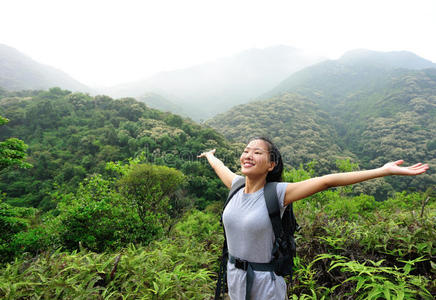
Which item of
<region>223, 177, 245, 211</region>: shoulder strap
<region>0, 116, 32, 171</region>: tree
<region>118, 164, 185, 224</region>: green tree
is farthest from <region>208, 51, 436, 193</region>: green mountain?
<region>223, 177, 245, 211</region>: shoulder strap

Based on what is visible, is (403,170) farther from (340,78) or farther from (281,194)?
(340,78)

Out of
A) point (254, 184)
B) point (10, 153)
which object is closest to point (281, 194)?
point (254, 184)

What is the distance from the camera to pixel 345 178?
131cm

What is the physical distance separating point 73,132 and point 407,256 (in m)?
52.8

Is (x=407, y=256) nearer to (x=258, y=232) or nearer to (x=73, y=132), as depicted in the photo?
(x=258, y=232)

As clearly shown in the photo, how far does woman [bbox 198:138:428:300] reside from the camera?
1.31 m

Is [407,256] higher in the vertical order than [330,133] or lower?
higher

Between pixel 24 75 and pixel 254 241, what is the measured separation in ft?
536

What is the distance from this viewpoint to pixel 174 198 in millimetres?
20234

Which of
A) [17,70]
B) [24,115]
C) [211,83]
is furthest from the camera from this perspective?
[211,83]

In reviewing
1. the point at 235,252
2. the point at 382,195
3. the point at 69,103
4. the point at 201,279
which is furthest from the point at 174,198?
the point at 69,103

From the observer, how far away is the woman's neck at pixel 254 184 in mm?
1626

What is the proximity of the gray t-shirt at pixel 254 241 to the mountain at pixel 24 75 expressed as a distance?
418 feet

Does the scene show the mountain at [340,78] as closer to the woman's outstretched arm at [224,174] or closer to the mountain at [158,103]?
the mountain at [158,103]
